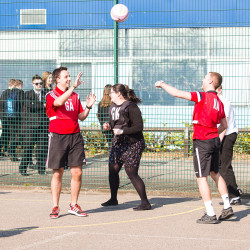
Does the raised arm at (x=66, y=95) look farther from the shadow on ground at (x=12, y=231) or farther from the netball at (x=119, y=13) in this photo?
the netball at (x=119, y=13)

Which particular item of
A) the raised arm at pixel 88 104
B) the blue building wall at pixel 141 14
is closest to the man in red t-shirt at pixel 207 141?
the raised arm at pixel 88 104

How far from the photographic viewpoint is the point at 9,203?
9461mm

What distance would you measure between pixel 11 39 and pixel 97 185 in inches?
113

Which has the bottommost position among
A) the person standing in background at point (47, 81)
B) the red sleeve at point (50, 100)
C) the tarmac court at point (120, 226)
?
the tarmac court at point (120, 226)

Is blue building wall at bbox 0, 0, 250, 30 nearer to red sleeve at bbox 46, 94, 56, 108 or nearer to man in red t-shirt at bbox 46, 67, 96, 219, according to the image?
man in red t-shirt at bbox 46, 67, 96, 219

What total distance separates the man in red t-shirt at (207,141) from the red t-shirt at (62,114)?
5.23 ft

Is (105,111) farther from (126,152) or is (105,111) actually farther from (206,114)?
(206,114)

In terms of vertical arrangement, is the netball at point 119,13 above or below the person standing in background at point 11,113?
above

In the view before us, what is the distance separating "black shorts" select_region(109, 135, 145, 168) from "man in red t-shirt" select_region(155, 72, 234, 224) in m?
1.23

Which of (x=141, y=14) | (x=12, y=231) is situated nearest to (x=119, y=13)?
(x=141, y=14)

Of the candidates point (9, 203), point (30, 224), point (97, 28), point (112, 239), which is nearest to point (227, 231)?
point (112, 239)

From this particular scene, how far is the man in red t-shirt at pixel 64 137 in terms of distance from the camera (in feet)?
27.5

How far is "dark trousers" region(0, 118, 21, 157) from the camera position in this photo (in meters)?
12.0

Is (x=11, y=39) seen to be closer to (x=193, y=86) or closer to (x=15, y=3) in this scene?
(x=15, y=3)
